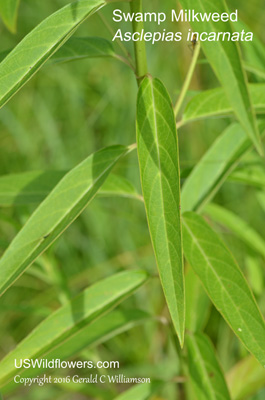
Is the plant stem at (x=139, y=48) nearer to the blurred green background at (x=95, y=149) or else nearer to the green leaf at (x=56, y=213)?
the green leaf at (x=56, y=213)

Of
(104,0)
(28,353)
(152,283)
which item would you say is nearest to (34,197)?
(28,353)

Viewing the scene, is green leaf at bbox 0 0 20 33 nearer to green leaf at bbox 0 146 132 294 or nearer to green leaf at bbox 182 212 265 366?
green leaf at bbox 0 146 132 294

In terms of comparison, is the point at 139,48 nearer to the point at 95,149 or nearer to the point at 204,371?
the point at 204,371

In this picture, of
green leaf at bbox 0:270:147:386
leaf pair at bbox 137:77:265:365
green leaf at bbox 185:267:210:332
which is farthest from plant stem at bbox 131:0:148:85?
green leaf at bbox 185:267:210:332

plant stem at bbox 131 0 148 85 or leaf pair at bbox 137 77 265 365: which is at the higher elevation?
plant stem at bbox 131 0 148 85

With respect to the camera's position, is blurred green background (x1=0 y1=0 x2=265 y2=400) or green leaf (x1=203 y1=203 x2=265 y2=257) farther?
blurred green background (x1=0 y1=0 x2=265 y2=400)

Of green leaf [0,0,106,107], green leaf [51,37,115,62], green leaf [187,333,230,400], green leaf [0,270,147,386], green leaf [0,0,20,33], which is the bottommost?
green leaf [187,333,230,400]

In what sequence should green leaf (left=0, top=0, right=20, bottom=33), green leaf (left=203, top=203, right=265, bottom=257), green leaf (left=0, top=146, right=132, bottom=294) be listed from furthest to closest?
1. green leaf (left=203, top=203, right=265, bottom=257)
2. green leaf (left=0, top=0, right=20, bottom=33)
3. green leaf (left=0, top=146, right=132, bottom=294)

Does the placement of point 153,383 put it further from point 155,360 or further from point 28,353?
point 155,360

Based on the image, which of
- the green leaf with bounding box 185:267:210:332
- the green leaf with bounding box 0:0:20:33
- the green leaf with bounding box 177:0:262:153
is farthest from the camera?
the green leaf with bounding box 185:267:210:332

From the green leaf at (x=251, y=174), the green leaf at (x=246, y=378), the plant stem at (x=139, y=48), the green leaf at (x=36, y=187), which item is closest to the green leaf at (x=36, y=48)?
the plant stem at (x=139, y=48)
